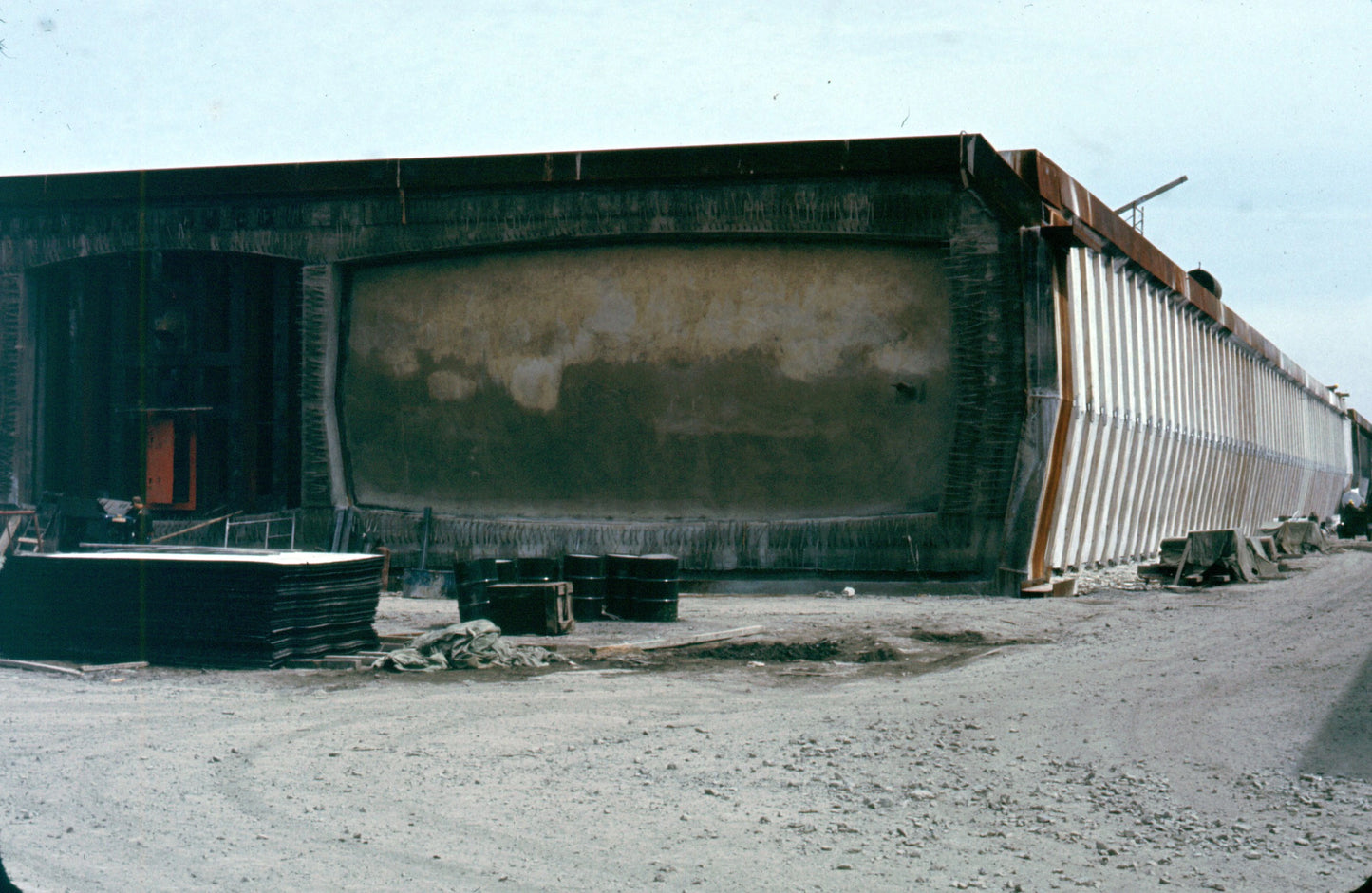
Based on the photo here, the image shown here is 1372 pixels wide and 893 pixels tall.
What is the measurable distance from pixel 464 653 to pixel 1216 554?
11517 millimetres

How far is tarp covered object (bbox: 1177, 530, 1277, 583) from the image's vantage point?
16.7m

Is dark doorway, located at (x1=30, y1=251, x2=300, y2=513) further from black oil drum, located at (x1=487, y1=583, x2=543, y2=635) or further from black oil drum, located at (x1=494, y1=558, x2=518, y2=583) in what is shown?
black oil drum, located at (x1=487, y1=583, x2=543, y2=635)

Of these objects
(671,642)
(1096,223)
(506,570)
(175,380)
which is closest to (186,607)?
(506,570)

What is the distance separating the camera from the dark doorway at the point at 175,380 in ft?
59.3

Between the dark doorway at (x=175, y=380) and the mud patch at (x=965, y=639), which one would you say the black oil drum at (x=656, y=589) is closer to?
the mud patch at (x=965, y=639)

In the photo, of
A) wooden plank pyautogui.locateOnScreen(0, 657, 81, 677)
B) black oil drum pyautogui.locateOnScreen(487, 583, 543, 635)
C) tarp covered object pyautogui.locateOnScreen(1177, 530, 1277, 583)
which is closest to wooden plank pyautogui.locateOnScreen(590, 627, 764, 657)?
black oil drum pyautogui.locateOnScreen(487, 583, 543, 635)

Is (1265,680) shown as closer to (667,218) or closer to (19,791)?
(19,791)

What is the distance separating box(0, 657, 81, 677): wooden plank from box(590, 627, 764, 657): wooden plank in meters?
3.76

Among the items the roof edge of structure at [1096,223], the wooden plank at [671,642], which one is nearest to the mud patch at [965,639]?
the wooden plank at [671,642]

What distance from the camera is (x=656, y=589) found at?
12.3 metres

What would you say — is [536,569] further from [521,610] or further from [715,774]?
[715,774]

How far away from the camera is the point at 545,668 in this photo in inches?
363

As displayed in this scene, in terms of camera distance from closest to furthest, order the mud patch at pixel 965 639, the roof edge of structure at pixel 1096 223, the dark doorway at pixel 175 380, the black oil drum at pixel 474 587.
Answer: the mud patch at pixel 965 639 → the black oil drum at pixel 474 587 → the roof edge of structure at pixel 1096 223 → the dark doorway at pixel 175 380

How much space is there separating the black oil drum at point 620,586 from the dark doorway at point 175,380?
713 centimetres
